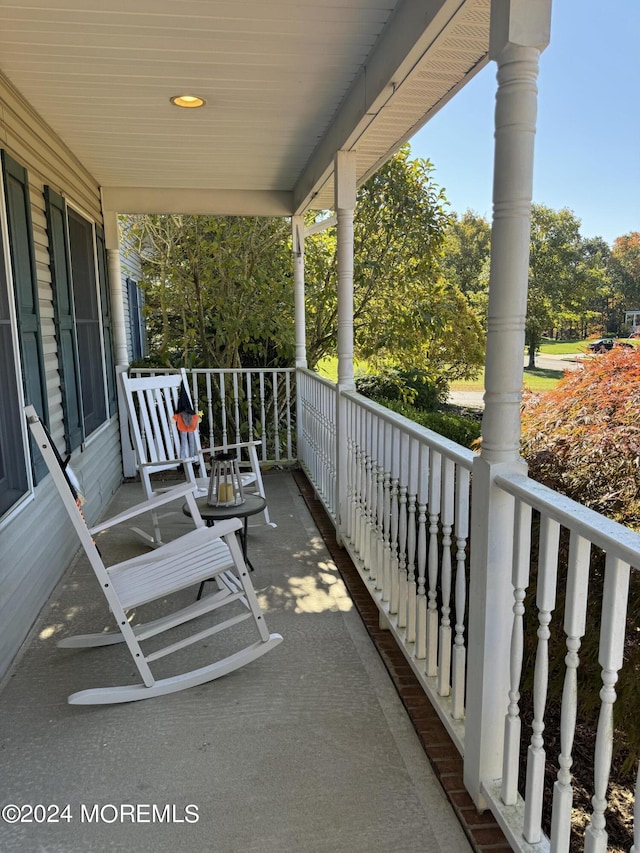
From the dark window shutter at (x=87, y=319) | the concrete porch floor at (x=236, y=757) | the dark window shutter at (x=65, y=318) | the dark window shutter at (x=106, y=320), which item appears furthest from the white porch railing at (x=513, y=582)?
the dark window shutter at (x=106, y=320)

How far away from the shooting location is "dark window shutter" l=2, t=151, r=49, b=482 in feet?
9.65

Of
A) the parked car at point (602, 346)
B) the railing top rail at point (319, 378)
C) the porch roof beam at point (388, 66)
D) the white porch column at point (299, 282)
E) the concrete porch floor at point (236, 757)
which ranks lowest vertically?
the concrete porch floor at point (236, 757)

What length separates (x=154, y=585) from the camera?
2.35m

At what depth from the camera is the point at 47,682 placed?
2.44 meters

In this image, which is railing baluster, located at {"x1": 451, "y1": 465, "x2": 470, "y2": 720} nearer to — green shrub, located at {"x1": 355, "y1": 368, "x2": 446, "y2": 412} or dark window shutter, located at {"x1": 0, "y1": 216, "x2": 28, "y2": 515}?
dark window shutter, located at {"x1": 0, "y1": 216, "x2": 28, "y2": 515}

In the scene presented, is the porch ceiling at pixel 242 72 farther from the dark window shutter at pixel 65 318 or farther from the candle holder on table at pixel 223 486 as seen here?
the candle holder on table at pixel 223 486

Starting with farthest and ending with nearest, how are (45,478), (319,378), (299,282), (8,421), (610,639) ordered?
(299,282) < (319,378) < (45,478) < (8,421) < (610,639)

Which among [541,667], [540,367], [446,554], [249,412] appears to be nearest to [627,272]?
[540,367]

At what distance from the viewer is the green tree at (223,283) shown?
637 centimetres

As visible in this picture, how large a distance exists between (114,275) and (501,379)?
4.89 m

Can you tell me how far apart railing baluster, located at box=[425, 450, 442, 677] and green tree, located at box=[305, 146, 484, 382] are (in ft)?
16.3

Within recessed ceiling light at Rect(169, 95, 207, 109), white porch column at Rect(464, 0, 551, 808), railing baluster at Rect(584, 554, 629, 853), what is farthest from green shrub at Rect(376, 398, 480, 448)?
railing baluster at Rect(584, 554, 629, 853)

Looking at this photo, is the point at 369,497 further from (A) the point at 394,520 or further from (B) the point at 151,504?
(B) the point at 151,504

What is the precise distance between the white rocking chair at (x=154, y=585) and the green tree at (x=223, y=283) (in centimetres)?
396
